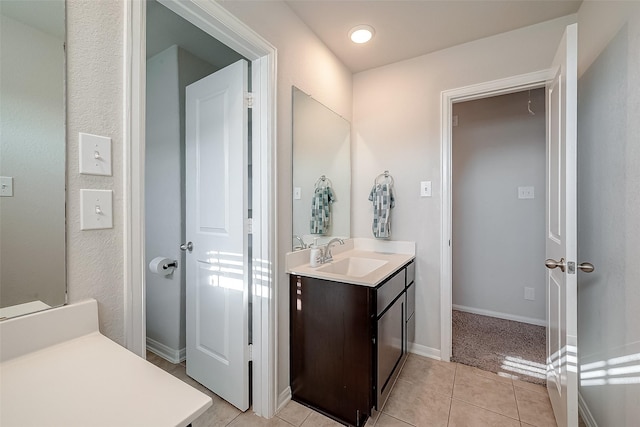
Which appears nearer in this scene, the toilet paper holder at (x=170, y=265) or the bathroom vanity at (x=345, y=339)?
the bathroom vanity at (x=345, y=339)

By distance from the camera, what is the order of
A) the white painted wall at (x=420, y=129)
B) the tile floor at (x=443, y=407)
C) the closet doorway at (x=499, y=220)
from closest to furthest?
the tile floor at (x=443, y=407) < the white painted wall at (x=420, y=129) < the closet doorway at (x=499, y=220)

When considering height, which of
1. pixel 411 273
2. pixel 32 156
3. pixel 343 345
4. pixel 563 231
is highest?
pixel 32 156

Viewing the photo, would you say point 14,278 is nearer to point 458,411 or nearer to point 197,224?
point 197,224

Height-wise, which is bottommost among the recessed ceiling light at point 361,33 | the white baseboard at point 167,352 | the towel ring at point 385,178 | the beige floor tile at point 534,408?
the beige floor tile at point 534,408

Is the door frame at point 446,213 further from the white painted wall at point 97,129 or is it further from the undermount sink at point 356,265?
the white painted wall at point 97,129

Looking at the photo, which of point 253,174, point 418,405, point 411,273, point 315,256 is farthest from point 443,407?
point 253,174

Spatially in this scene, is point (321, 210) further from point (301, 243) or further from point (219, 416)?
point (219, 416)

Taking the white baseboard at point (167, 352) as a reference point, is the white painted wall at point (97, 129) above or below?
above

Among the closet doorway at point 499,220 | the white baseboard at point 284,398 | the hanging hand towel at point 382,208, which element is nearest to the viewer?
the white baseboard at point 284,398

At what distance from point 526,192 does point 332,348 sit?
99.9 inches

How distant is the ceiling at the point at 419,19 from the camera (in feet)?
5.46

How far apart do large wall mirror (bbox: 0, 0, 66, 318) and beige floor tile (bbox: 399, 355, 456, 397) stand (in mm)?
2016

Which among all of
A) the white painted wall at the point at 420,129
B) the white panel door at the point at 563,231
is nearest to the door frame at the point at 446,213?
the white painted wall at the point at 420,129

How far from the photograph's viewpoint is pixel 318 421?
1.52 metres
